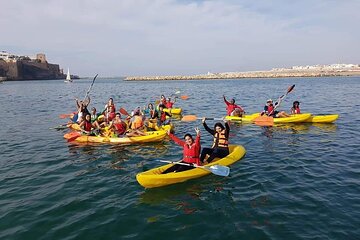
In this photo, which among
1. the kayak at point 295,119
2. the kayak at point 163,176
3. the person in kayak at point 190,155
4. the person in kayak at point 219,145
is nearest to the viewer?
the kayak at point 163,176

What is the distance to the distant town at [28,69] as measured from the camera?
109 m

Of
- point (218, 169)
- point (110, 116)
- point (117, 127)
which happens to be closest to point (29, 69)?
point (110, 116)

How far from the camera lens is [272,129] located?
16594 mm

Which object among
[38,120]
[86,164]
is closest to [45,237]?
[86,164]

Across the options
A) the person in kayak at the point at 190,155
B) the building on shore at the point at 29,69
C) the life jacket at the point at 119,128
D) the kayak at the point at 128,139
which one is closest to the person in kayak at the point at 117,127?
the life jacket at the point at 119,128

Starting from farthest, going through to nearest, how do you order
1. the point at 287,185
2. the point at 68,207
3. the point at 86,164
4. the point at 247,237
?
the point at 86,164
the point at 287,185
the point at 68,207
the point at 247,237

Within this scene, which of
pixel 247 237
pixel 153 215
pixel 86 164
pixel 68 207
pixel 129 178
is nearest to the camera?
pixel 247 237

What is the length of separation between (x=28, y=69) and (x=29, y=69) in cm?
48

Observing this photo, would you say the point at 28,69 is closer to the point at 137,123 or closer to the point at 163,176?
the point at 137,123

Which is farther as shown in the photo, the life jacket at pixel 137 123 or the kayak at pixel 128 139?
the life jacket at pixel 137 123

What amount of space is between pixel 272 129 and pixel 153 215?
11051 mm

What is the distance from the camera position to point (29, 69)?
393 ft

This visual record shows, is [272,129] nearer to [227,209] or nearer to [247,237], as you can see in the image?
[227,209]

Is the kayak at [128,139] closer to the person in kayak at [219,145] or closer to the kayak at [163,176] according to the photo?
the person in kayak at [219,145]
